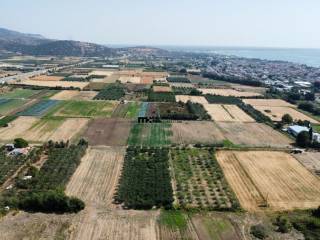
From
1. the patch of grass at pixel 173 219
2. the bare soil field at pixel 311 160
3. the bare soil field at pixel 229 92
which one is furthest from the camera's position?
the bare soil field at pixel 229 92

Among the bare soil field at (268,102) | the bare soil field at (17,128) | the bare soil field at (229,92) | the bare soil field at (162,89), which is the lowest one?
the bare soil field at (229,92)

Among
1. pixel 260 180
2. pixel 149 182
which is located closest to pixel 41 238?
pixel 149 182

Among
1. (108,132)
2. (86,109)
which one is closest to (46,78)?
(86,109)

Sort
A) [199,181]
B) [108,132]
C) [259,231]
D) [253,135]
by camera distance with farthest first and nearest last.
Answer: [253,135] < [108,132] < [199,181] < [259,231]

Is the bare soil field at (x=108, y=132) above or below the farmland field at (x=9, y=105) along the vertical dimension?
above

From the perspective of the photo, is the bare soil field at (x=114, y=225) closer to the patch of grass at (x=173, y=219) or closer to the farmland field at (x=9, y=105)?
the patch of grass at (x=173, y=219)

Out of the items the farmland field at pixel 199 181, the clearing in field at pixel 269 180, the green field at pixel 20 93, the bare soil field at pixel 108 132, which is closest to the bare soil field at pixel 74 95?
the green field at pixel 20 93

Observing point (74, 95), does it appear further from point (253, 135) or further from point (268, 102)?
point (253, 135)
